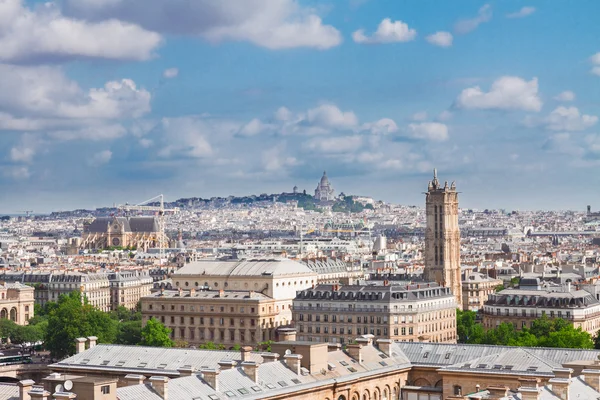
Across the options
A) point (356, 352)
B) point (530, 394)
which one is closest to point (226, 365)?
point (356, 352)

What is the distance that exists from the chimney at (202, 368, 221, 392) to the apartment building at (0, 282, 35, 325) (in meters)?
85.0

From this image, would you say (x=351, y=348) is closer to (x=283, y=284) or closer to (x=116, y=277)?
(x=283, y=284)

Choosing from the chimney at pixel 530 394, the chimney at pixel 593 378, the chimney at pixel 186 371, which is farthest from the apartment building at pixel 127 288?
the chimney at pixel 530 394

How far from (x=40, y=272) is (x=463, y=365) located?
368 ft

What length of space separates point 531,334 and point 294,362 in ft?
136

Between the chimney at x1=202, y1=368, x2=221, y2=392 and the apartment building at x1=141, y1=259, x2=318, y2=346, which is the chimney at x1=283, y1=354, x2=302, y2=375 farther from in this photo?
the apartment building at x1=141, y1=259, x2=318, y2=346

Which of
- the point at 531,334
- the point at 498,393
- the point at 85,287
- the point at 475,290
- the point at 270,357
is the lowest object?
the point at 531,334

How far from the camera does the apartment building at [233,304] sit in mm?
107875

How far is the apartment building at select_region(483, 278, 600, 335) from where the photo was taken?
101 m

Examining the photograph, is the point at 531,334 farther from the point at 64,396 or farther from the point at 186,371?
the point at 64,396

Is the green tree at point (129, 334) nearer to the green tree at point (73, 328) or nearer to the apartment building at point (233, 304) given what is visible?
the green tree at point (73, 328)

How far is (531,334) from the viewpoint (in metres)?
88.1

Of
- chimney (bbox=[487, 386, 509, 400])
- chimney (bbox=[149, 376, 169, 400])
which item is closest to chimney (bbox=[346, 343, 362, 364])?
chimney (bbox=[487, 386, 509, 400])

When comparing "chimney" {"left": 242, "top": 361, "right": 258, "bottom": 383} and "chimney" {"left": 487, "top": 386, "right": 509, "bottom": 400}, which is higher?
"chimney" {"left": 242, "top": 361, "right": 258, "bottom": 383}
